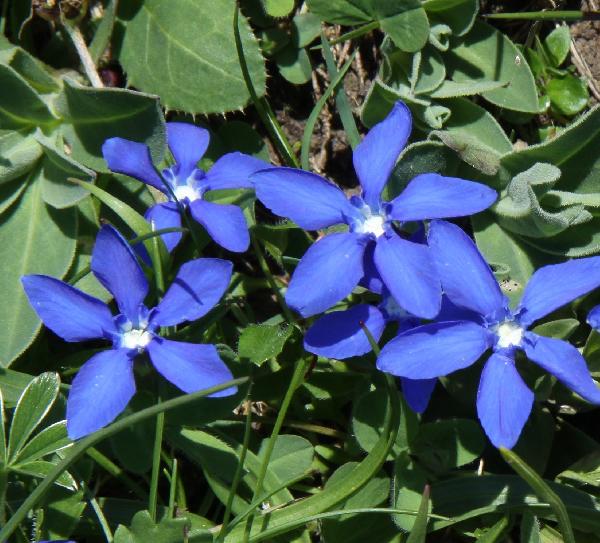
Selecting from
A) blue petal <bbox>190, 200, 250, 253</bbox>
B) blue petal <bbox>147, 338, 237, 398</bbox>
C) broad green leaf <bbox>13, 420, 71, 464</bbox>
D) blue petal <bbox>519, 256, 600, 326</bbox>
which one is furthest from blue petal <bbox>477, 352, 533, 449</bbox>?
broad green leaf <bbox>13, 420, 71, 464</bbox>

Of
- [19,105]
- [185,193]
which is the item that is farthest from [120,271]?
[19,105]

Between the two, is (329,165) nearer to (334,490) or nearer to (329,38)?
(329,38)

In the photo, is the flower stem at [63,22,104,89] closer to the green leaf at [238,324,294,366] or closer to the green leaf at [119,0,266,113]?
the green leaf at [119,0,266,113]

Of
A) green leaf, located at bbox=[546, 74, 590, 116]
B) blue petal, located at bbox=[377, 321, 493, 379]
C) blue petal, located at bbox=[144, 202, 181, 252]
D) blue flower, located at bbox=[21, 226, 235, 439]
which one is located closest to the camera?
blue petal, located at bbox=[377, 321, 493, 379]

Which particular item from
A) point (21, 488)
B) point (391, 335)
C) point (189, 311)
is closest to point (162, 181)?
point (189, 311)

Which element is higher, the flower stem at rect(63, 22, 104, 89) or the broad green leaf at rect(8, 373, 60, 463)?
the flower stem at rect(63, 22, 104, 89)

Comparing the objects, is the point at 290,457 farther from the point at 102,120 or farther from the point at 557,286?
the point at 102,120
